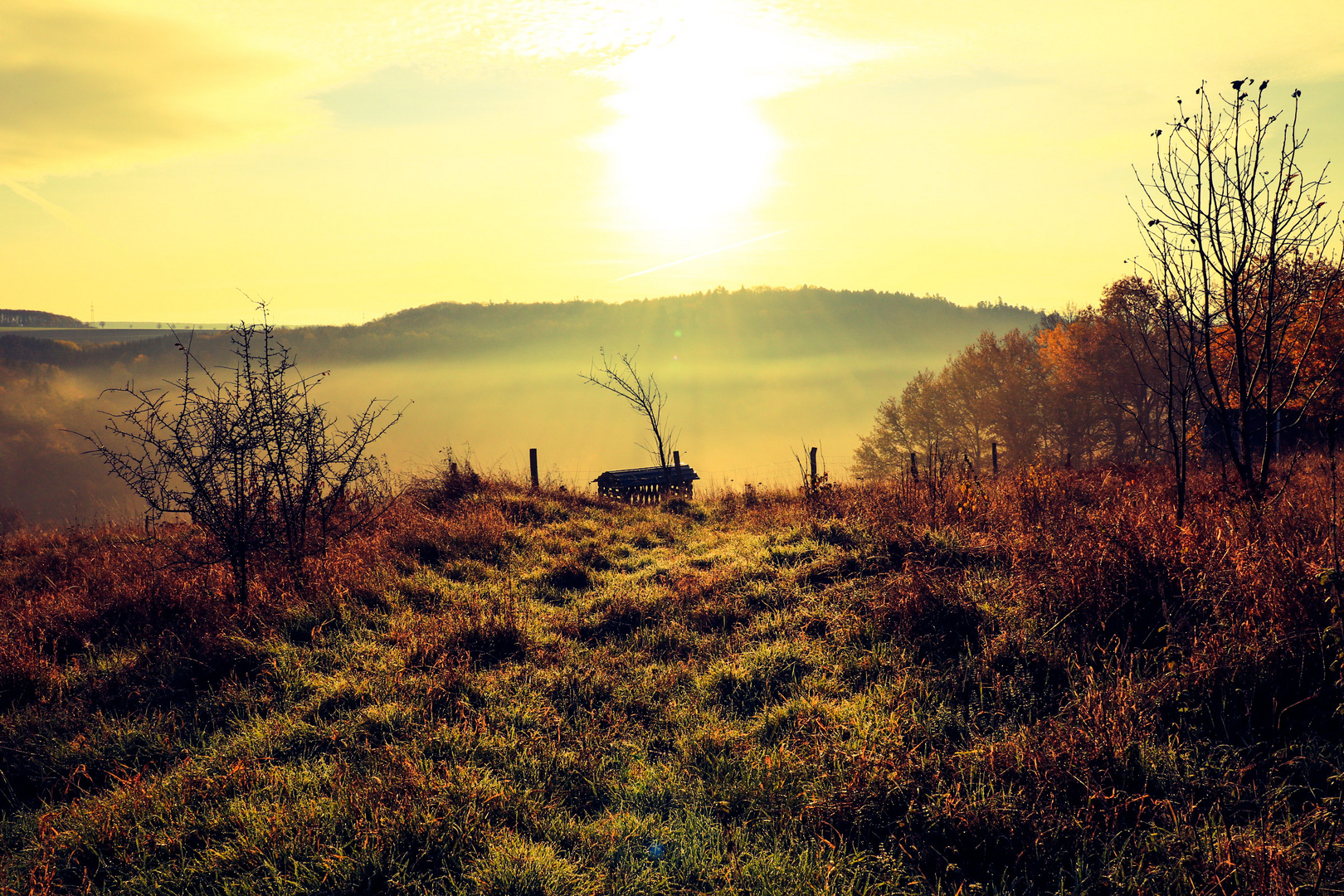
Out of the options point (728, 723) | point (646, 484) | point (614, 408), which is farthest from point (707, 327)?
point (728, 723)

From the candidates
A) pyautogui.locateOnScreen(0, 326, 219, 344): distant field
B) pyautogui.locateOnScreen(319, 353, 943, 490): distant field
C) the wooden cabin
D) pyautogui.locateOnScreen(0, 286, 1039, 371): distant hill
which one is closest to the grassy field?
the wooden cabin

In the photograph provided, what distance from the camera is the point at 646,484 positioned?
59.4 ft

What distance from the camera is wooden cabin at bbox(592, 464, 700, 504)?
1783 centimetres

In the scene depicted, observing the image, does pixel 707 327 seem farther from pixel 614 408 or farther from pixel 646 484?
pixel 646 484

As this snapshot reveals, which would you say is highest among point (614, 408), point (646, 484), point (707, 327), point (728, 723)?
point (707, 327)

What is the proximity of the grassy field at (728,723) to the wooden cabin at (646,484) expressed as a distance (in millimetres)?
9869

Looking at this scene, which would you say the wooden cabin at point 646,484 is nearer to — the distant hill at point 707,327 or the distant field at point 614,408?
the distant field at point 614,408

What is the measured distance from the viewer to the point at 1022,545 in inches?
268

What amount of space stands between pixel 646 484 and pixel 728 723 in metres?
13.4

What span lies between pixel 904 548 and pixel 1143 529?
239cm

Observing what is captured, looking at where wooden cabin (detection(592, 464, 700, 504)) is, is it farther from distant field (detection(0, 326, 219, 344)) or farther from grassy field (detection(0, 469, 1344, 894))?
distant field (detection(0, 326, 219, 344))

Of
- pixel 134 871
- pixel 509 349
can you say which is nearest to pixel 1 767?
pixel 134 871

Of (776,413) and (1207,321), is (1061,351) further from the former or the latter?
(776,413)

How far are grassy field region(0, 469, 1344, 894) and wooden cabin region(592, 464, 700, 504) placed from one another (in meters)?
9.87
